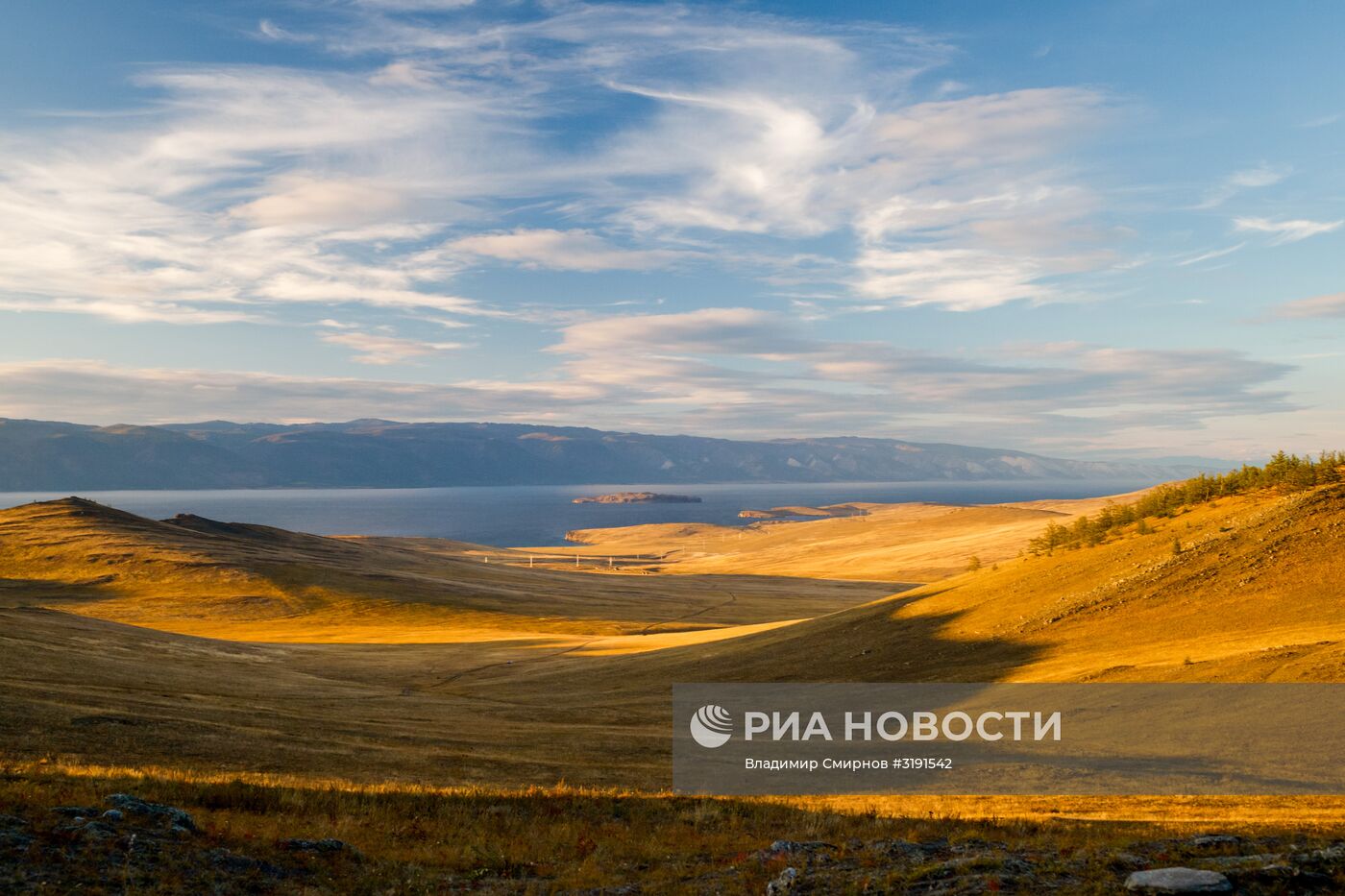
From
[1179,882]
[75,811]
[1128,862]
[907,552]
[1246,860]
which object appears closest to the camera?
[1179,882]

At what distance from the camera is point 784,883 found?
41.9ft

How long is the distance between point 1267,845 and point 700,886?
9.59 meters

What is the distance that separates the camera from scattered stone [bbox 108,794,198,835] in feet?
46.1

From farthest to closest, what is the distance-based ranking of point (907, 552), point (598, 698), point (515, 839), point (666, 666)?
point (907, 552) → point (666, 666) → point (598, 698) → point (515, 839)

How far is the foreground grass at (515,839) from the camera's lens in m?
12.5

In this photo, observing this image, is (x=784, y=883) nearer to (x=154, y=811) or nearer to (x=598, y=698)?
(x=154, y=811)

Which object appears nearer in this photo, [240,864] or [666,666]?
[240,864]

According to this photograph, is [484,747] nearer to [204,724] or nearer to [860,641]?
[204,724]

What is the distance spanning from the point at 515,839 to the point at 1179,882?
12.0 m

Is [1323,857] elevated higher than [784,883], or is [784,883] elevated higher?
[1323,857]

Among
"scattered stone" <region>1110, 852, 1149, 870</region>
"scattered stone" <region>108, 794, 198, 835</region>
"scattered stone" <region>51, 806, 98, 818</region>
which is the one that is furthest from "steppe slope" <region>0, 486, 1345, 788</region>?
"scattered stone" <region>1110, 852, 1149, 870</region>

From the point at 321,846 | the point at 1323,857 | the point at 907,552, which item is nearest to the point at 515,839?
the point at 321,846

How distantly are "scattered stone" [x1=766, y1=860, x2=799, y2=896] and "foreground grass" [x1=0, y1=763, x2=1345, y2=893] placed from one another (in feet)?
0.91

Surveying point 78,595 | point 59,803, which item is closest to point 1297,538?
point 59,803
